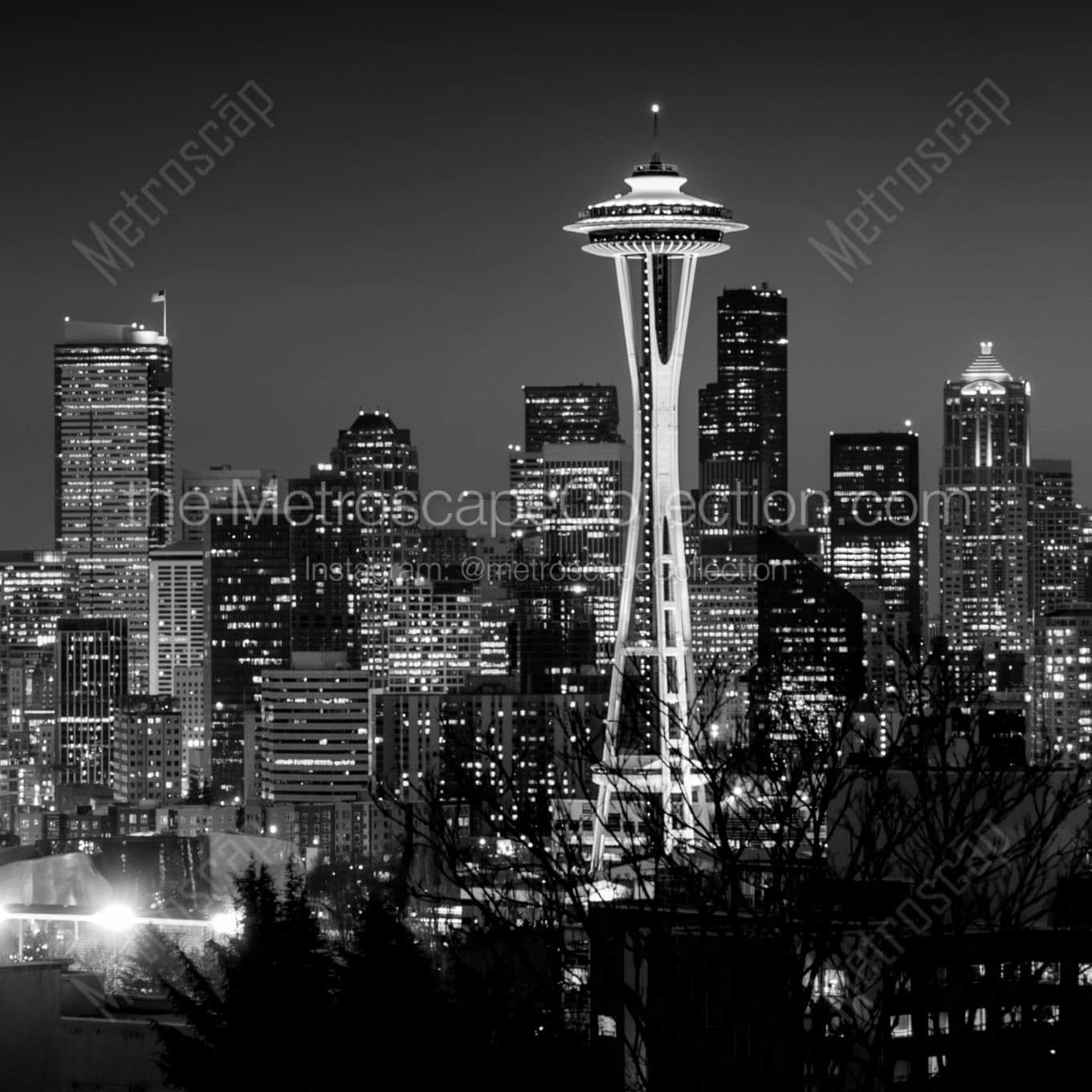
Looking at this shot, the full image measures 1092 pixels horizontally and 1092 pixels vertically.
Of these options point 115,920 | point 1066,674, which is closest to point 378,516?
point 1066,674

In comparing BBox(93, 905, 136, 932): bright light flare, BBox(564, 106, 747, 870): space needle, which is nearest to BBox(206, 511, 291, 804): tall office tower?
BBox(564, 106, 747, 870): space needle

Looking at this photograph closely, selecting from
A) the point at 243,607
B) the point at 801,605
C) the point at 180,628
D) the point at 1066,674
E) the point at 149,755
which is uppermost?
the point at 801,605

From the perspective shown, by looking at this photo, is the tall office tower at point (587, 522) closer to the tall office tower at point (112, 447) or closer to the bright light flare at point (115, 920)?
the tall office tower at point (112, 447)

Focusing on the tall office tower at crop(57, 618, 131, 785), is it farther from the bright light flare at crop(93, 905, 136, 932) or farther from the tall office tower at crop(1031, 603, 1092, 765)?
the bright light flare at crop(93, 905, 136, 932)

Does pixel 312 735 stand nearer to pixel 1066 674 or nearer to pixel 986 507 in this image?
pixel 1066 674

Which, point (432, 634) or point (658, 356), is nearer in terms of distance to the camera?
point (658, 356)

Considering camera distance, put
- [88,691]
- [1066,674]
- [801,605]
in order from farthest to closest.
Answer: [88,691] < [801,605] < [1066,674]
